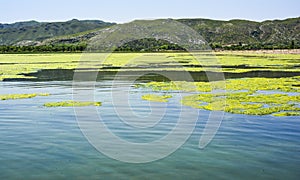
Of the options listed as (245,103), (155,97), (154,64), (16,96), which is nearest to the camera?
(245,103)

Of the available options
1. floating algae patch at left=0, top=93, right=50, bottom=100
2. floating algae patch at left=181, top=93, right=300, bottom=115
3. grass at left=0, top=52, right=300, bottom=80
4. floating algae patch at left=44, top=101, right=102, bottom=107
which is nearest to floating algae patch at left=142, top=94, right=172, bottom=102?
floating algae patch at left=181, top=93, right=300, bottom=115

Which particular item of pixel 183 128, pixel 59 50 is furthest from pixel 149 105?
pixel 59 50

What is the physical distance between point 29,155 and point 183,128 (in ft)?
23.4

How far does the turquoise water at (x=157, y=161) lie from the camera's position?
11.6 m

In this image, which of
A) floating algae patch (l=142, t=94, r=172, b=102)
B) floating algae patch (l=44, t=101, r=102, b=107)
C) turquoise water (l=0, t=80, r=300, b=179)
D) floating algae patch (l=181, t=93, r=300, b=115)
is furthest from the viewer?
floating algae patch (l=142, t=94, r=172, b=102)

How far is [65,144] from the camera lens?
14.9 metres

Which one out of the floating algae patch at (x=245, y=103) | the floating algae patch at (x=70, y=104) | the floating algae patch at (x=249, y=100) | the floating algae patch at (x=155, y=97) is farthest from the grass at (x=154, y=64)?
the floating algae patch at (x=245, y=103)

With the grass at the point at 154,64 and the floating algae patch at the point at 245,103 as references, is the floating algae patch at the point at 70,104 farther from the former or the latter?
the grass at the point at 154,64

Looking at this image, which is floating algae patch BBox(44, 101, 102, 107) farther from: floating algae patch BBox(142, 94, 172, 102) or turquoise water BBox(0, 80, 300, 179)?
floating algae patch BBox(142, 94, 172, 102)

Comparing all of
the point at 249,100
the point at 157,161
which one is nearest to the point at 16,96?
the point at 249,100

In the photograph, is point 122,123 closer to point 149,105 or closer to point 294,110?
point 149,105

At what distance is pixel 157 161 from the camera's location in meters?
12.8

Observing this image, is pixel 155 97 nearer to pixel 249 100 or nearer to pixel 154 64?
pixel 249 100

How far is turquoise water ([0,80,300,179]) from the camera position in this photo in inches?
456
